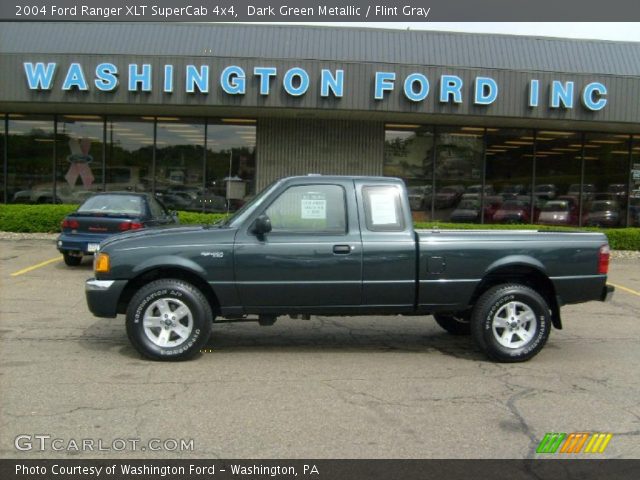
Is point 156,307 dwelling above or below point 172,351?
above

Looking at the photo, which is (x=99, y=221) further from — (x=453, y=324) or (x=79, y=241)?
(x=453, y=324)

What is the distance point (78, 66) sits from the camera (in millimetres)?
15719

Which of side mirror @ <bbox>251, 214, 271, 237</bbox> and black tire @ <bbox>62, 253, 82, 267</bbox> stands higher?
side mirror @ <bbox>251, 214, 271, 237</bbox>

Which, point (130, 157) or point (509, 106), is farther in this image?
point (130, 157)

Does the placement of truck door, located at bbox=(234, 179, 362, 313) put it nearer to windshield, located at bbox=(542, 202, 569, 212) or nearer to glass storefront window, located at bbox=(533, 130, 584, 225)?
glass storefront window, located at bbox=(533, 130, 584, 225)

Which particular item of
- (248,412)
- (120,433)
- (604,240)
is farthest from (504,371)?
(120,433)

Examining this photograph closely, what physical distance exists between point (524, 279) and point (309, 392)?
9.05 feet

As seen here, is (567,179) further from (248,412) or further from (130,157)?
(248,412)

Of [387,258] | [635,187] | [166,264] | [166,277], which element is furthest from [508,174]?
[166,264]

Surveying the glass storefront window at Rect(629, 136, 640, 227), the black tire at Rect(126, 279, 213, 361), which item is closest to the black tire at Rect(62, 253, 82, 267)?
the black tire at Rect(126, 279, 213, 361)

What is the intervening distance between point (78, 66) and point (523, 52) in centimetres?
1235

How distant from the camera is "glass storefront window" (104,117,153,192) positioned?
18.6 m

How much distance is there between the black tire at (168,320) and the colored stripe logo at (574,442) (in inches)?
125

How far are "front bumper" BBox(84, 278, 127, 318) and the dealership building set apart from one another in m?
11.1
